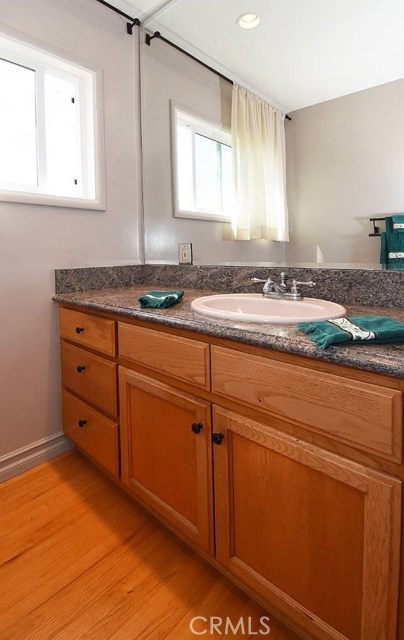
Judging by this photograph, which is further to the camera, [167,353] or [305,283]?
[305,283]

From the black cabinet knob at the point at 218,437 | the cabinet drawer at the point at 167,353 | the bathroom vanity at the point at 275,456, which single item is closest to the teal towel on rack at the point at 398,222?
the bathroom vanity at the point at 275,456

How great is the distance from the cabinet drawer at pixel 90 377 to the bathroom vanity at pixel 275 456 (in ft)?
0.19

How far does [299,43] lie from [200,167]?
0.66 metres

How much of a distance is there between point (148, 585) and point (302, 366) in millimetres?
877

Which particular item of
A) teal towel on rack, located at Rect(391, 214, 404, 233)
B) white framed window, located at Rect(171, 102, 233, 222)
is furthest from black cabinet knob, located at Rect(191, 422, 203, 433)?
white framed window, located at Rect(171, 102, 233, 222)

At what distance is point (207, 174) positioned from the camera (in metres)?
1.80

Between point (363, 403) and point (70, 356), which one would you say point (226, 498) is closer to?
point (363, 403)

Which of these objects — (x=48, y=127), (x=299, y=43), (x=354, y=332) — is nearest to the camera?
(x=354, y=332)

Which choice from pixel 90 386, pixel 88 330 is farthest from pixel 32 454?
pixel 88 330

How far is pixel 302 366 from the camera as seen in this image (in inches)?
30.4

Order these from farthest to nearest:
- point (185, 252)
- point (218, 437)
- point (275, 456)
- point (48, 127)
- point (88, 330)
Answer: point (185, 252) < point (48, 127) < point (88, 330) < point (218, 437) < point (275, 456)

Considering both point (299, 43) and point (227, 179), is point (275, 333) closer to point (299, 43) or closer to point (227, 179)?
point (227, 179)
